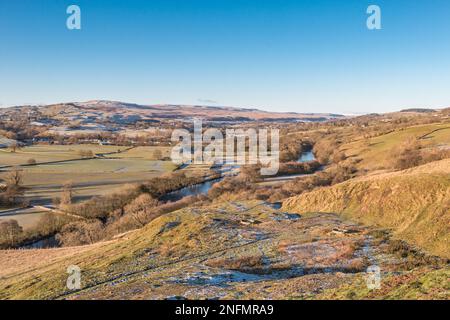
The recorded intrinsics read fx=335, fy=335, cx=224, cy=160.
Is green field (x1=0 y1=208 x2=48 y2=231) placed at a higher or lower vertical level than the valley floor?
lower

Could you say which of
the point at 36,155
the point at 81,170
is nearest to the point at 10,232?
the point at 81,170

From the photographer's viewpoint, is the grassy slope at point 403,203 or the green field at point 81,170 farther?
the green field at point 81,170

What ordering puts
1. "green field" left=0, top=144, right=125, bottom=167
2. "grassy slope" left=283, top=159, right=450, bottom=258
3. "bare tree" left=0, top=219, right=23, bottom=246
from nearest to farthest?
"grassy slope" left=283, top=159, right=450, bottom=258, "bare tree" left=0, top=219, right=23, bottom=246, "green field" left=0, top=144, right=125, bottom=167

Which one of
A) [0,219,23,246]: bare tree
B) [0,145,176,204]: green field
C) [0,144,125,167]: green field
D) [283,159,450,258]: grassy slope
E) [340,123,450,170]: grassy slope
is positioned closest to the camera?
[283,159,450,258]: grassy slope

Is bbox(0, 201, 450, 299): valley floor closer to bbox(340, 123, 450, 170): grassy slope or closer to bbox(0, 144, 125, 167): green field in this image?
bbox(340, 123, 450, 170): grassy slope

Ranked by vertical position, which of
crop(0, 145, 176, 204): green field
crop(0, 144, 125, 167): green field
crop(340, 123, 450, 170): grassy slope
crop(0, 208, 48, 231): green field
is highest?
crop(340, 123, 450, 170): grassy slope

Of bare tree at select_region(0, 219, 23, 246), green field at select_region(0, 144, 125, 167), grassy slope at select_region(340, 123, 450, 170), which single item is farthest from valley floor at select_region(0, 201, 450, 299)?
green field at select_region(0, 144, 125, 167)

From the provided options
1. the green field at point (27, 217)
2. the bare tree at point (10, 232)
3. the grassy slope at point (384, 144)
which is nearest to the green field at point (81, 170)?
the green field at point (27, 217)

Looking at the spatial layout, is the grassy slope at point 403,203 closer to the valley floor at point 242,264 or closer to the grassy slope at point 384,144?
the valley floor at point 242,264

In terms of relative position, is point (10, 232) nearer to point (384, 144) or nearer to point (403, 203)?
point (403, 203)
